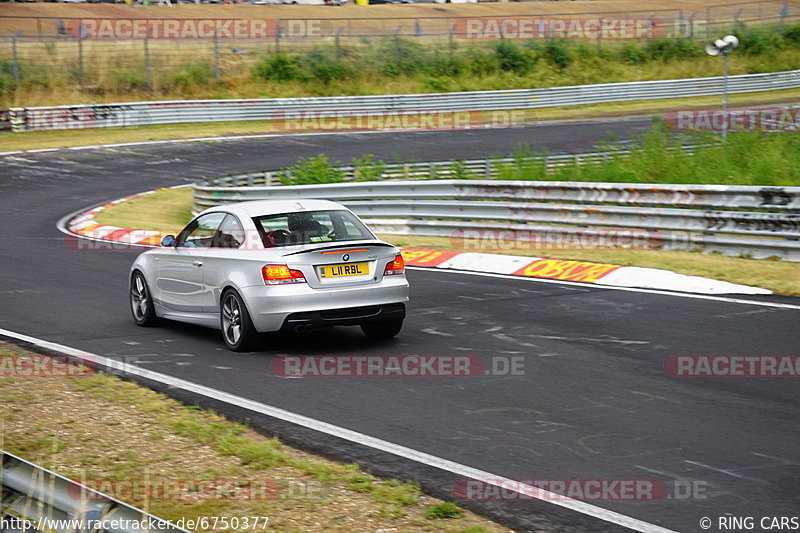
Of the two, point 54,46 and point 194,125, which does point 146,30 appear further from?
point 194,125

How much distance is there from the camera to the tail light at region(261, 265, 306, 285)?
8.98m

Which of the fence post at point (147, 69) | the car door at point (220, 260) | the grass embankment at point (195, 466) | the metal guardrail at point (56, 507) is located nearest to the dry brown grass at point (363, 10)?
the fence post at point (147, 69)

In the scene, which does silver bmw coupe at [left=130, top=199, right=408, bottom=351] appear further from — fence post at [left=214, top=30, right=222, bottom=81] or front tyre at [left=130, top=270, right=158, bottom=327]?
fence post at [left=214, top=30, right=222, bottom=81]

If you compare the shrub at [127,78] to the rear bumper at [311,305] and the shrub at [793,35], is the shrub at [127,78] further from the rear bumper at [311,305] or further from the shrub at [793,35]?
the rear bumper at [311,305]

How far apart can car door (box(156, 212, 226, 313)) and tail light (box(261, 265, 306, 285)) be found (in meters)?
1.13

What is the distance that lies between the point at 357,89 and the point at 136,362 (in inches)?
1611

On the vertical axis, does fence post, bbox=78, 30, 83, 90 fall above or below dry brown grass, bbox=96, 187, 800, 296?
above

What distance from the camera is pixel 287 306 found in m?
8.91

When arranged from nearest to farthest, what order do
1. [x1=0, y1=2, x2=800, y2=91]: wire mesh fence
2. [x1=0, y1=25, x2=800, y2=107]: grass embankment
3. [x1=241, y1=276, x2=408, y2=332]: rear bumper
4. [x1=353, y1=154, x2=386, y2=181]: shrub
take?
1. [x1=241, y1=276, x2=408, y2=332]: rear bumper
2. [x1=353, y1=154, x2=386, y2=181]: shrub
3. [x1=0, y1=25, x2=800, y2=107]: grass embankment
4. [x1=0, y1=2, x2=800, y2=91]: wire mesh fence

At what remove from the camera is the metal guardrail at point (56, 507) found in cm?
374

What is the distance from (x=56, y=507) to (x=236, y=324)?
5.32 m

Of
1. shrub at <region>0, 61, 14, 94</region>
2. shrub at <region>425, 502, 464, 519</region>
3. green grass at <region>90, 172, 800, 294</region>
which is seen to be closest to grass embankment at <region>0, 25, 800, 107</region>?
shrub at <region>0, 61, 14, 94</region>

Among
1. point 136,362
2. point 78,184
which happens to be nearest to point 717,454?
point 136,362

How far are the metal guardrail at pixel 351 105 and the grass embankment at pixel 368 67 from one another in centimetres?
A: 373
